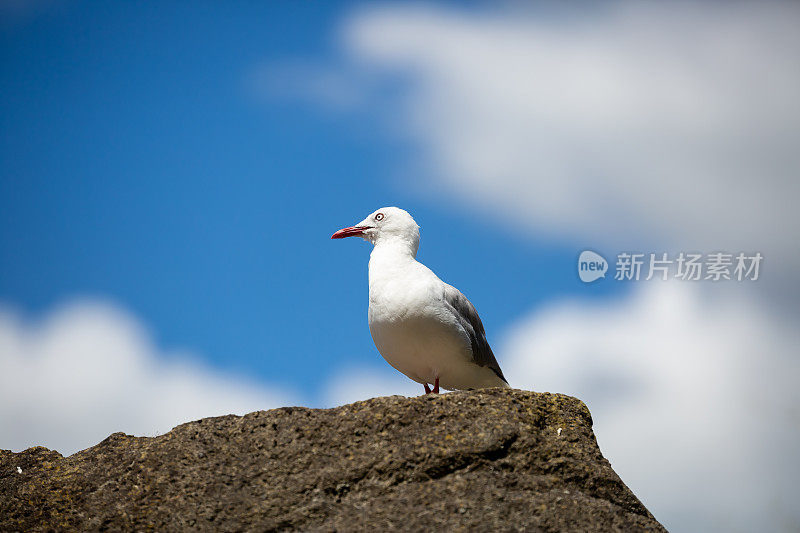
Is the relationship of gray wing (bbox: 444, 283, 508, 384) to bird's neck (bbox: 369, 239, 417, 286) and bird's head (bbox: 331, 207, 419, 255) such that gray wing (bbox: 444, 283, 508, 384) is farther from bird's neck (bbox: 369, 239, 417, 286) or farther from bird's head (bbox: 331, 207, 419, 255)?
bird's head (bbox: 331, 207, 419, 255)

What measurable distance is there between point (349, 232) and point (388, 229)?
1.89ft

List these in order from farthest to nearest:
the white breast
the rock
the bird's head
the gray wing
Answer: the bird's head < the gray wing < the white breast < the rock

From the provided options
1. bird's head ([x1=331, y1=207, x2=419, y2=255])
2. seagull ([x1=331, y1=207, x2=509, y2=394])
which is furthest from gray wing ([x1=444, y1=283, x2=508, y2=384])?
bird's head ([x1=331, y1=207, x2=419, y2=255])

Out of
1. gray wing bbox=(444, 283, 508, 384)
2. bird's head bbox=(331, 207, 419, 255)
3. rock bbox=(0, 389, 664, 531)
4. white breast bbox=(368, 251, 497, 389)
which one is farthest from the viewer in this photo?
bird's head bbox=(331, 207, 419, 255)

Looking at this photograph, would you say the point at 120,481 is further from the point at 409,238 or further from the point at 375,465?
the point at 409,238

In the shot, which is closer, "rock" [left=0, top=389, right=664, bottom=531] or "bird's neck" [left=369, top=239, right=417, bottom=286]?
"rock" [left=0, top=389, right=664, bottom=531]

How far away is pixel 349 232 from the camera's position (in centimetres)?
1087

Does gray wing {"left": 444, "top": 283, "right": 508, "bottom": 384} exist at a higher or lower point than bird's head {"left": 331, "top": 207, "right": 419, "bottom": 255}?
lower

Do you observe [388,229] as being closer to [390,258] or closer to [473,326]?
[390,258]

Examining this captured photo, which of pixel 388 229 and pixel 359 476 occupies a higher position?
pixel 388 229

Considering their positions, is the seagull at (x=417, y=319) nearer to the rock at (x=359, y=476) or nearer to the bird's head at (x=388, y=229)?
the bird's head at (x=388, y=229)

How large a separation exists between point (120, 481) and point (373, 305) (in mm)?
3784

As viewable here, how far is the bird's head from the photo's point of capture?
10.6 m

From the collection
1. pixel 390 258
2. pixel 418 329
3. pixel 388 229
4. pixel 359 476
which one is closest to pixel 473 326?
pixel 418 329
